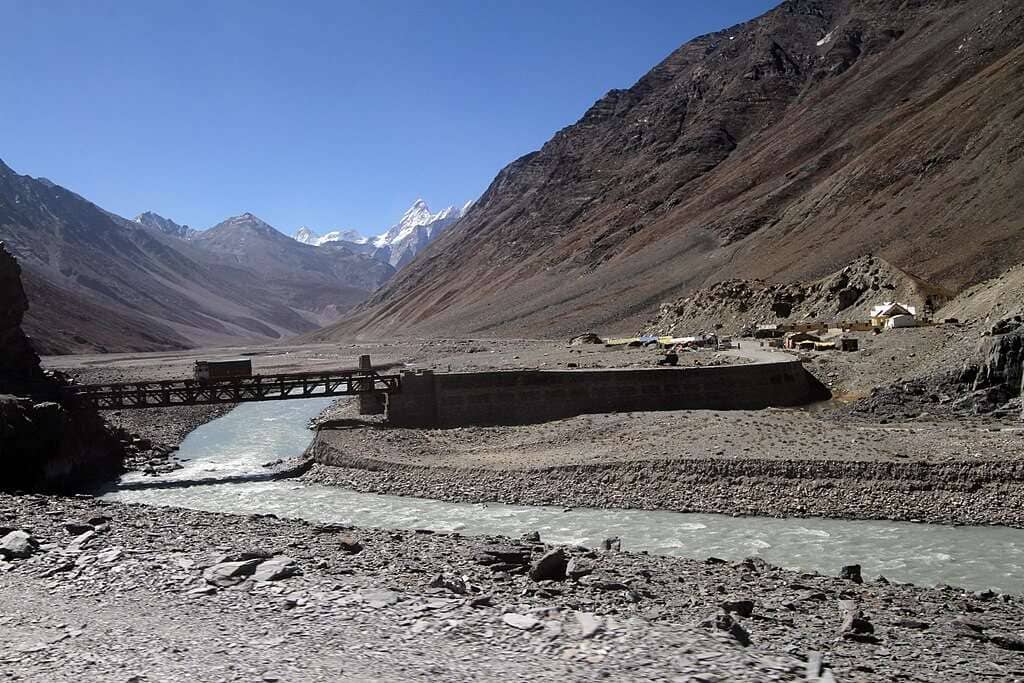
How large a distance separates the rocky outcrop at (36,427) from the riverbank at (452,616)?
1174 cm

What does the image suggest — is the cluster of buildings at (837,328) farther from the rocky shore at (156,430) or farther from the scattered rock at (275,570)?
the scattered rock at (275,570)

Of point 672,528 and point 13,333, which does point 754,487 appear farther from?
point 13,333

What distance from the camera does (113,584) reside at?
11703 millimetres

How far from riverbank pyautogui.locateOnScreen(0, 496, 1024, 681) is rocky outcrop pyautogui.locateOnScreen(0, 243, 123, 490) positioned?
11740 millimetres

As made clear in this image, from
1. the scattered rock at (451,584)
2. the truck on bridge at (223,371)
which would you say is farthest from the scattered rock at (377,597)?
the truck on bridge at (223,371)

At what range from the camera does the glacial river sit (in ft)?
54.1

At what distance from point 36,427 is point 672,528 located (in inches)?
757

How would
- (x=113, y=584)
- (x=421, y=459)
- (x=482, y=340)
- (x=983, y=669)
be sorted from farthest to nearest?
(x=482, y=340), (x=421, y=459), (x=113, y=584), (x=983, y=669)

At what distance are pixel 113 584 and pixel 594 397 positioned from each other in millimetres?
23826

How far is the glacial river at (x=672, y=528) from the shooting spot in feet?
54.1

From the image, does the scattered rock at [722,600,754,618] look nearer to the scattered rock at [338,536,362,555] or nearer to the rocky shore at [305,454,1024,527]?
the scattered rock at [338,536,362,555]

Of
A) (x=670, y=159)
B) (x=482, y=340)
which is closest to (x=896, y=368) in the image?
(x=482, y=340)

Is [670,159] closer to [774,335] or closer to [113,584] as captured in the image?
[774,335]

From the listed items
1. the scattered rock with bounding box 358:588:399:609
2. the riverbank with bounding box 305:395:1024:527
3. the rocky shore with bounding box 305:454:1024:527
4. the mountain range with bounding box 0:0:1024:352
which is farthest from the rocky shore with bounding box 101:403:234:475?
the mountain range with bounding box 0:0:1024:352
